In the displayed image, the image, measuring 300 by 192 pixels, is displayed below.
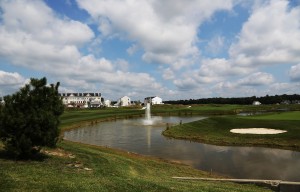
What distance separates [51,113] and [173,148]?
24461 millimetres

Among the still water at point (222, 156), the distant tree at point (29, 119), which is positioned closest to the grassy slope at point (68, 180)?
the distant tree at point (29, 119)

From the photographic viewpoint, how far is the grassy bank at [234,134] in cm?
4606

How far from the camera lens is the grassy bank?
151 ft

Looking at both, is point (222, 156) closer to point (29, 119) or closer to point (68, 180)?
point (29, 119)

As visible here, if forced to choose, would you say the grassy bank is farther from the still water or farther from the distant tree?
the distant tree

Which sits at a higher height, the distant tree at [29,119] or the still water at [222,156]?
the distant tree at [29,119]

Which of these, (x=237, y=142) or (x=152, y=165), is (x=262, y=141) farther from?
(x=152, y=165)

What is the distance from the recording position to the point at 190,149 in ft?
143

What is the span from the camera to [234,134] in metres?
52.0

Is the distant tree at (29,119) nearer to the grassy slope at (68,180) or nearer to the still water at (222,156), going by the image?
the grassy slope at (68,180)

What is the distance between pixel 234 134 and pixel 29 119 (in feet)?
121

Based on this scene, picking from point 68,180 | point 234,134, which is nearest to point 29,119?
point 68,180

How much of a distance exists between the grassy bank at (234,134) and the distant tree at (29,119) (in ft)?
99.9

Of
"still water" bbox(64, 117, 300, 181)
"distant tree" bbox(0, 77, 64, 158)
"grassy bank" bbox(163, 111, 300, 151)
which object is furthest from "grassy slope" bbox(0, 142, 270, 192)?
"grassy bank" bbox(163, 111, 300, 151)
